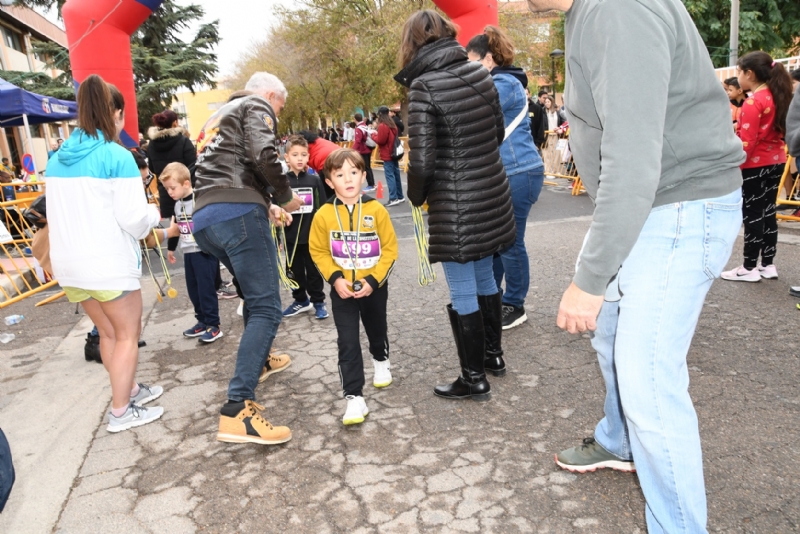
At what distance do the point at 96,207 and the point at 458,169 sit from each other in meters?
1.88

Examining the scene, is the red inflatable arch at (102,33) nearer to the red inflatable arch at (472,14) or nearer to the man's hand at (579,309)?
the red inflatable arch at (472,14)

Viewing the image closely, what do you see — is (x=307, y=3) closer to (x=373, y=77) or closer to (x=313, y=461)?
(x=373, y=77)

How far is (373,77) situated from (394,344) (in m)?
28.2

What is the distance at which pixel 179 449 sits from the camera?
3104mm

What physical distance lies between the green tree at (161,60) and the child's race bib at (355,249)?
2402cm

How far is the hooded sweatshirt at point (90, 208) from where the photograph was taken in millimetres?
3061

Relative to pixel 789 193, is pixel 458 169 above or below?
above

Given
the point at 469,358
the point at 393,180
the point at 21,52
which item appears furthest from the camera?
the point at 21,52

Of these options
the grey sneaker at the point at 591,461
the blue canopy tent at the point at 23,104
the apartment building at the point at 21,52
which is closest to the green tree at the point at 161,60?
the apartment building at the point at 21,52

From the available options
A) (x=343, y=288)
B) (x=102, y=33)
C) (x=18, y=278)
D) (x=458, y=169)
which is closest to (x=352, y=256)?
(x=343, y=288)

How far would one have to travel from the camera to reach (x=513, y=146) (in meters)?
4.18

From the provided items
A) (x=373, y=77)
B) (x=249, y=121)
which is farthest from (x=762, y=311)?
(x=373, y=77)

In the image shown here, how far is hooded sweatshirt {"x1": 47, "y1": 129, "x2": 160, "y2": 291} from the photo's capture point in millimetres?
3061

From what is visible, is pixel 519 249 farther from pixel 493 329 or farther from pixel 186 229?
pixel 186 229
